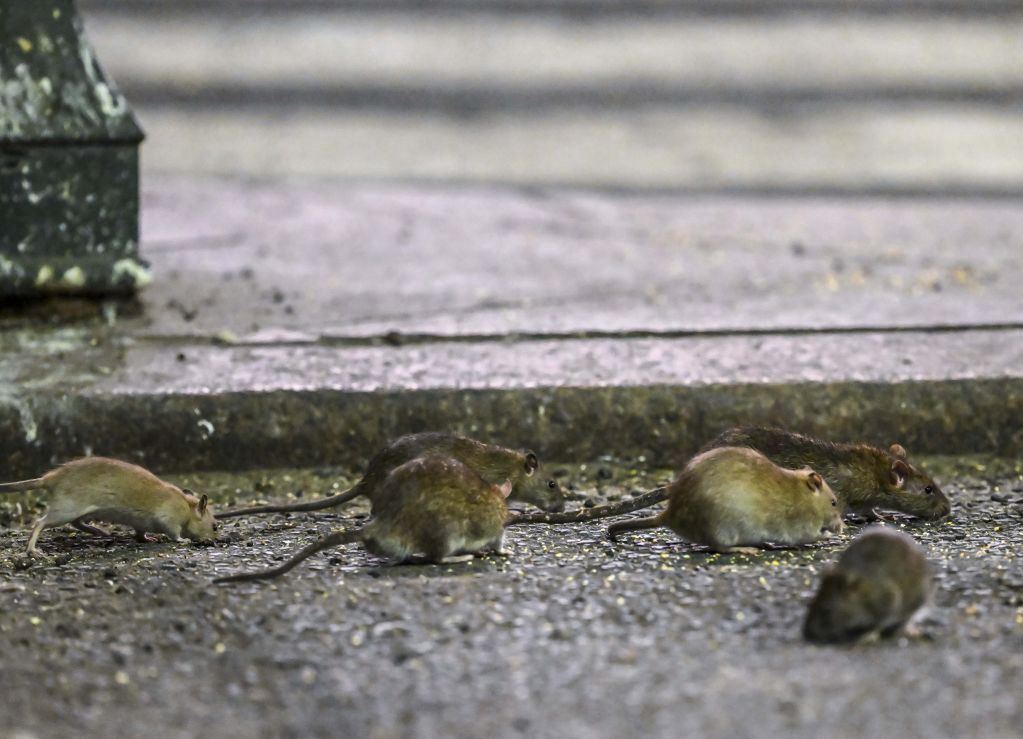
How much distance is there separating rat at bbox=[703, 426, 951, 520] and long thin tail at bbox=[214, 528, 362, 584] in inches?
35.4

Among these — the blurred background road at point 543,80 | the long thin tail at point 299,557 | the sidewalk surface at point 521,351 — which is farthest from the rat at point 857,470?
the blurred background road at point 543,80

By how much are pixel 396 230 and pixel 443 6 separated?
118 inches

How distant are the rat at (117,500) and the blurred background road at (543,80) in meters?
6.38

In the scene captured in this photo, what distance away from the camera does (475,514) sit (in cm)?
322

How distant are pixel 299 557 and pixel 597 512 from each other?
71cm

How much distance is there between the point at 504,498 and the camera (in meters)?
3.35

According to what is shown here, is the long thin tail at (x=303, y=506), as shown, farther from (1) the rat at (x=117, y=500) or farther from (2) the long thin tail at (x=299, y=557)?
(2) the long thin tail at (x=299, y=557)

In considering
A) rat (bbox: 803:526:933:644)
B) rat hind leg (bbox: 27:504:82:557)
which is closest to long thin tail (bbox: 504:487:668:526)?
rat (bbox: 803:526:933:644)

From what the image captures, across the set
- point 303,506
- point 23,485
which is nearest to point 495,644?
point 303,506

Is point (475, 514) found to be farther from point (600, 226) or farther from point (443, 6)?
point (443, 6)

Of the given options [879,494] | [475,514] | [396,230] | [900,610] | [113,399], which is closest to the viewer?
[900,610]

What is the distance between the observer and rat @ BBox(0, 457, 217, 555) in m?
3.37

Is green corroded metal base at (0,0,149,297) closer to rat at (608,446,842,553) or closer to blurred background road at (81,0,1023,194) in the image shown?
rat at (608,446,842,553)

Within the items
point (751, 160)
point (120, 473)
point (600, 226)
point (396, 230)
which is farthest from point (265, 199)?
point (120, 473)
